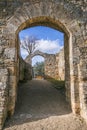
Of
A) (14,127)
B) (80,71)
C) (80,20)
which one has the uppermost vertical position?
(80,20)

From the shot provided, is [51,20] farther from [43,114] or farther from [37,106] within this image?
[43,114]

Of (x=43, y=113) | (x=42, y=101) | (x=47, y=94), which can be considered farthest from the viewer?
(x=47, y=94)

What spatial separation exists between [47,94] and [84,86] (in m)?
2.46

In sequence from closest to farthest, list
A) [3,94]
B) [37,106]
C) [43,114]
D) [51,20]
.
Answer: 1. [3,94]
2. [43,114]
3. [51,20]
4. [37,106]

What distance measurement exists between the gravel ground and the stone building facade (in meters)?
0.39

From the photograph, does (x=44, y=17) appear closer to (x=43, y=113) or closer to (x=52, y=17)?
(x=52, y=17)

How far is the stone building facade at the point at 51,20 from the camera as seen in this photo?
19.1 ft

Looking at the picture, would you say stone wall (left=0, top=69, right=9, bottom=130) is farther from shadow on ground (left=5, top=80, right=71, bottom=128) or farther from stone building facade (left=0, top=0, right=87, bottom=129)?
shadow on ground (left=5, top=80, right=71, bottom=128)

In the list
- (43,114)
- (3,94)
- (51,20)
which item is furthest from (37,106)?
(51,20)

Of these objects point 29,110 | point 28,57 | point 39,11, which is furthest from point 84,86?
point 28,57

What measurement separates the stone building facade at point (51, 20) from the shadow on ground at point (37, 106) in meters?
0.39

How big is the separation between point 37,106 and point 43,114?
0.70m

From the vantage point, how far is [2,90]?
5305 millimetres

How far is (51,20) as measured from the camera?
20.9 feet
